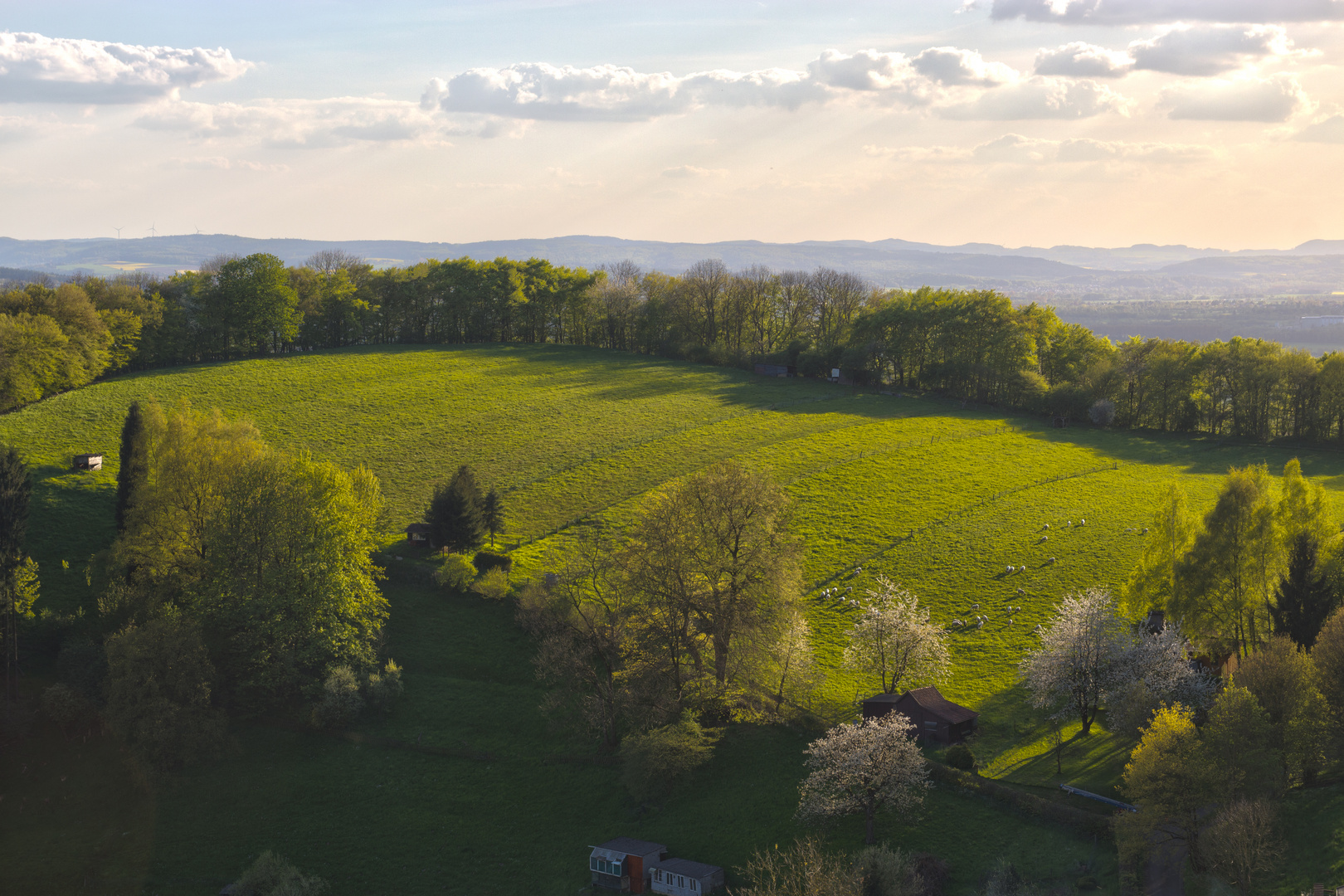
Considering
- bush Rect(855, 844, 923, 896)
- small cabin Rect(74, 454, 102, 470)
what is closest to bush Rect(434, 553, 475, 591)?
small cabin Rect(74, 454, 102, 470)

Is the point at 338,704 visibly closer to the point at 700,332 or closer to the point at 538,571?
the point at 538,571

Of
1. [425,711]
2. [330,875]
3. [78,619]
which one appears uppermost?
[78,619]

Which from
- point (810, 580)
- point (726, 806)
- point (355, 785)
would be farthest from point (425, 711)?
point (810, 580)

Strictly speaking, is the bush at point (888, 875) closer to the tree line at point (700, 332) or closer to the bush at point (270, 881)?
the bush at point (270, 881)

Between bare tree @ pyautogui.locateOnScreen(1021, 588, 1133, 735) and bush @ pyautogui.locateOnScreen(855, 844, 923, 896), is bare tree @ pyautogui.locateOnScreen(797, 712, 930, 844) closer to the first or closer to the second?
bush @ pyautogui.locateOnScreen(855, 844, 923, 896)

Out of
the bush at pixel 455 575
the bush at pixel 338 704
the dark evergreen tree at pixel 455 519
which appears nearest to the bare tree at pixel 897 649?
the bush at pixel 455 575

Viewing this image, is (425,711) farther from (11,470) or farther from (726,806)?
(11,470)

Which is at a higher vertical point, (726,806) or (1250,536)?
(1250,536)
